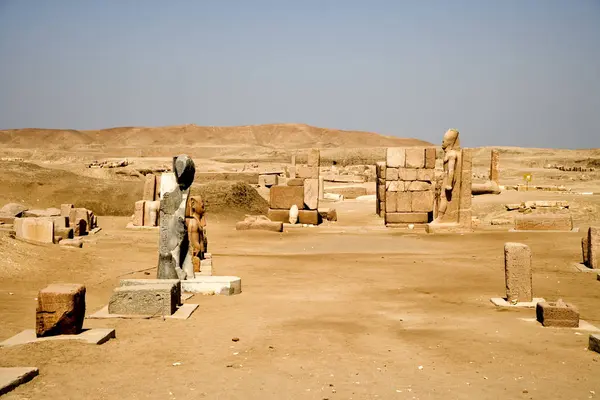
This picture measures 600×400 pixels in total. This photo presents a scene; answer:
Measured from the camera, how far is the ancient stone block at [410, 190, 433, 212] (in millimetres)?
21672

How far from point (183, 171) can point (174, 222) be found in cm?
80

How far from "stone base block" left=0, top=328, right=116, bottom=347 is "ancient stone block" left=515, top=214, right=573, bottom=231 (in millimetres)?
14501

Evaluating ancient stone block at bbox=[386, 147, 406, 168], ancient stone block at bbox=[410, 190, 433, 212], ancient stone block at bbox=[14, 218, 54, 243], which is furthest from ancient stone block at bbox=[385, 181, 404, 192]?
ancient stone block at bbox=[14, 218, 54, 243]

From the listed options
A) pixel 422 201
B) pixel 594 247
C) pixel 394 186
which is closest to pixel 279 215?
pixel 394 186

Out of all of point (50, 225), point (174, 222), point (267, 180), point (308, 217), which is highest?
point (267, 180)

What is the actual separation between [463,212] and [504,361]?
13461 millimetres

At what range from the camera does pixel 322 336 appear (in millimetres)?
7672

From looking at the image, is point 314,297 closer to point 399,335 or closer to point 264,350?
point 399,335

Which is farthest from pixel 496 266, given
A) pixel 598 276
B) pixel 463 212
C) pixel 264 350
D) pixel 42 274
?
pixel 42 274

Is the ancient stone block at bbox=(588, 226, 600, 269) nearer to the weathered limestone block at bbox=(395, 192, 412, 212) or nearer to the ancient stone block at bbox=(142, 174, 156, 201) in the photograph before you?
the weathered limestone block at bbox=(395, 192, 412, 212)

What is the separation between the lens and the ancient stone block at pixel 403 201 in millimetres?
21672

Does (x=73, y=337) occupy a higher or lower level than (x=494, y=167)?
lower

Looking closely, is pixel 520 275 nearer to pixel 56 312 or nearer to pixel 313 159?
pixel 56 312

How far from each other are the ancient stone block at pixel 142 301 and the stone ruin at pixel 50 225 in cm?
703
